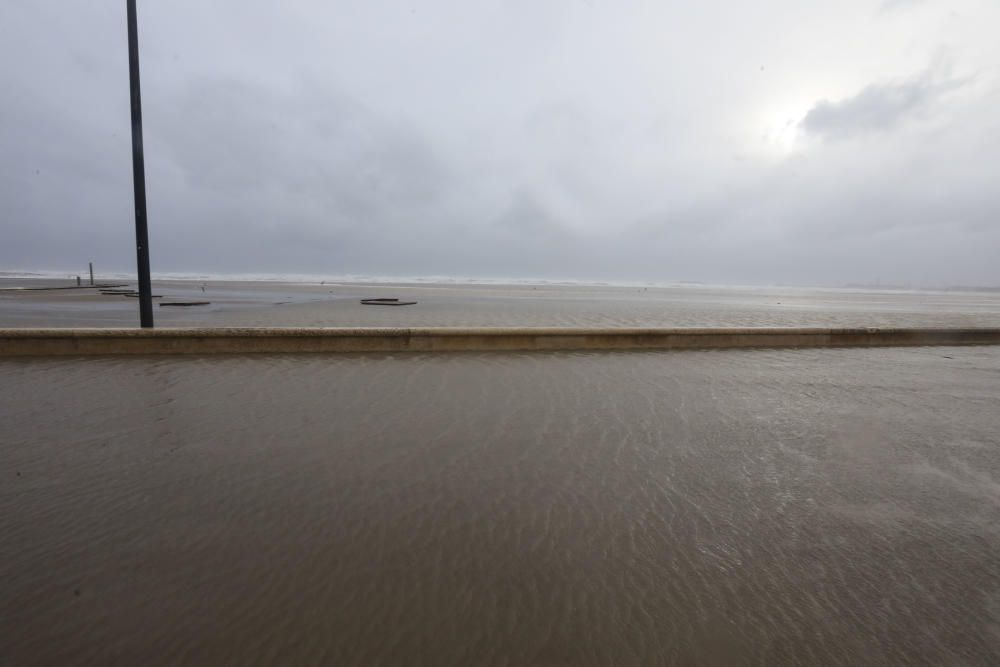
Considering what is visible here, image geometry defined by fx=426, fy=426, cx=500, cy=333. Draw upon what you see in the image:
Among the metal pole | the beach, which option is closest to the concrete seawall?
the metal pole

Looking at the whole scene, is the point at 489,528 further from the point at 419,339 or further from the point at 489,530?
the point at 419,339

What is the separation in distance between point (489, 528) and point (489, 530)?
0.06 ft

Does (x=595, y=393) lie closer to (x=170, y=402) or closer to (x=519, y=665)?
(x=519, y=665)

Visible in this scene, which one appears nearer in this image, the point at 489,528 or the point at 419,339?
the point at 489,528

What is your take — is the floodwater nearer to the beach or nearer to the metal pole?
the beach

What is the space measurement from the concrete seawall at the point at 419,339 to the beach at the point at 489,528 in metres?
1.57

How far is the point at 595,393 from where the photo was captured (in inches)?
189

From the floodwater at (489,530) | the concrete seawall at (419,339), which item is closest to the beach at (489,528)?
the floodwater at (489,530)

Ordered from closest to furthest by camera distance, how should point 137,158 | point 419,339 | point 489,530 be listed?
point 489,530, point 137,158, point 419,339

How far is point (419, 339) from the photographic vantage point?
22.4 ft

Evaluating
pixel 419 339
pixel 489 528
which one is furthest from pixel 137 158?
pixel 489 528

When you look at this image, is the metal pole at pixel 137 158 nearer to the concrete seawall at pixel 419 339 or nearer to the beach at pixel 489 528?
the concrete seawall at pixel 419 339

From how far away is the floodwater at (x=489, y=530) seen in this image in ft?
5.15

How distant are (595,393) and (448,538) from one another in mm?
2982
